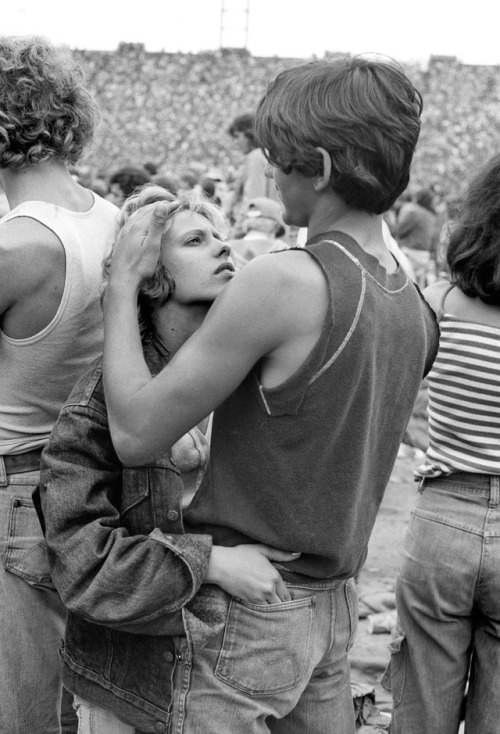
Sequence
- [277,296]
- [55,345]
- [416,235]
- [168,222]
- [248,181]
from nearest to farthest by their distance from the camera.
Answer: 1. [277,296]
2. [168,222]
3. [55,345]
4. [248,181]
5. [416,235]

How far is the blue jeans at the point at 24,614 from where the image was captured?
209 cm

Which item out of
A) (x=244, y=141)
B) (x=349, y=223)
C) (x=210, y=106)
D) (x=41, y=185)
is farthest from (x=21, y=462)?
(x=210, y=106)

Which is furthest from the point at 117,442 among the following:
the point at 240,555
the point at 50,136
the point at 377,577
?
the point at 377,577

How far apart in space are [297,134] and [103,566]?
88cm

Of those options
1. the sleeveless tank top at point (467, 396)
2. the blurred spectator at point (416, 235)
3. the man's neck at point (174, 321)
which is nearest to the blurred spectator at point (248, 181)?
the blurred spectator at point (416, 235)

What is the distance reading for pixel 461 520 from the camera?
2.28 meters

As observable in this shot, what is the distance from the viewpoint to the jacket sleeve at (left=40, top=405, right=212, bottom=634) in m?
1.67

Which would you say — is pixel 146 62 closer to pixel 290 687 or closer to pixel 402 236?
pixel 402 236

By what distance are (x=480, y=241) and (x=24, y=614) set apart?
1.48 metres

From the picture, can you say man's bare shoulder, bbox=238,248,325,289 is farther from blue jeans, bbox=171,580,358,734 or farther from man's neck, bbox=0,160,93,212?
man's neck, bbox=0,160,93,212

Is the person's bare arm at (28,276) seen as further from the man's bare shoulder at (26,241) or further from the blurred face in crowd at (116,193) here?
the blurred face in crowd at (116,193)

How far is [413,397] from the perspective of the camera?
5.80ft

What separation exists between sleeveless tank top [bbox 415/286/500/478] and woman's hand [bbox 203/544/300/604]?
0.77 meters

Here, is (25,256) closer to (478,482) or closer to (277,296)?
(277,296)
